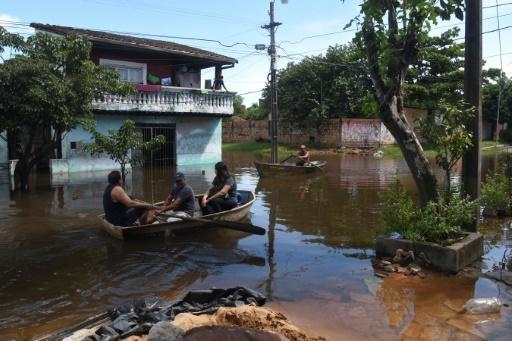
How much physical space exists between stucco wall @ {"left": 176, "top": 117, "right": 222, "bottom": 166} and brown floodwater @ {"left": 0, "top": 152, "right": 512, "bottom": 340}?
1076 cm

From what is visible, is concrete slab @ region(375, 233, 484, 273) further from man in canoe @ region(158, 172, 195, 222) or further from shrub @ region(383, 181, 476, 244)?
man in canoe @ region(158, 172, 195, 222)

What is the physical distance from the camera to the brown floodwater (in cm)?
561

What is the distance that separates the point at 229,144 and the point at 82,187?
2512 centimetres

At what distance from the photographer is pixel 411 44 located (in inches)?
284

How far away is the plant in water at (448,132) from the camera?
7.22 m

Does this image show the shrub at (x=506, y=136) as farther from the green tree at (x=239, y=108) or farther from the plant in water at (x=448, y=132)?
the plant in water at (x=448, y=132)

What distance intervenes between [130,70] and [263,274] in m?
18.1

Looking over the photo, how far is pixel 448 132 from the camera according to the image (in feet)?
24.1

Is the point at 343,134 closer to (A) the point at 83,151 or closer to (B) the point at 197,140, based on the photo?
(B) the point at 197,140

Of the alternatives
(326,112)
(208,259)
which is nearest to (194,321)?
(208,259)

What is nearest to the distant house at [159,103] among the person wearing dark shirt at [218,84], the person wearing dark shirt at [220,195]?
the person wearing dark shirt at [218,84]

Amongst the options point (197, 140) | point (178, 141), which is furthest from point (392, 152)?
point (178, 141)

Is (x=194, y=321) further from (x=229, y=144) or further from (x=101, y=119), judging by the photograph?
(x=229, y=144)

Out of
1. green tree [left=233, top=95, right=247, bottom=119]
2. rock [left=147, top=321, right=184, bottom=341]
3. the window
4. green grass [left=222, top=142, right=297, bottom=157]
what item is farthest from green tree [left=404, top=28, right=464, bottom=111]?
rock [left=147, top=321, right=184, bottom=341]
